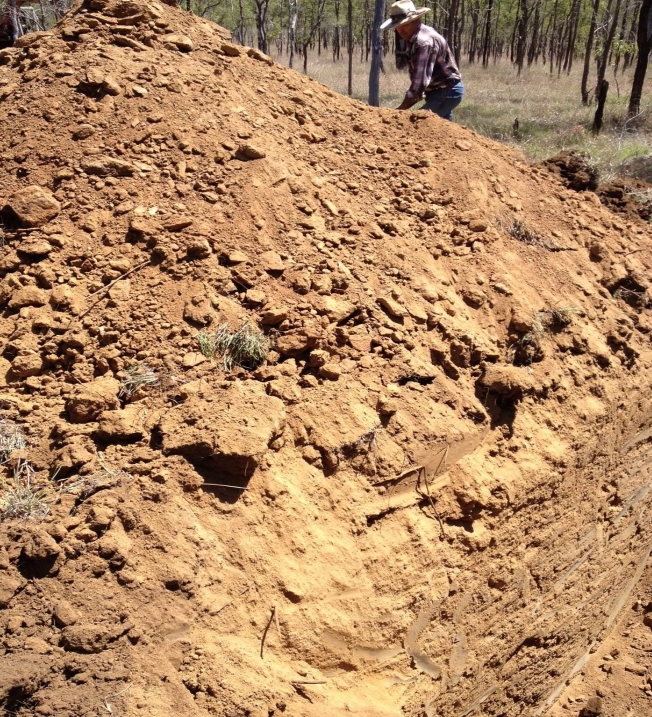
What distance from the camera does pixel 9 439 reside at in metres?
2.41

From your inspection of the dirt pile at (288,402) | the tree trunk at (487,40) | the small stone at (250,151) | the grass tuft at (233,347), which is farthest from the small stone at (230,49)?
the tree trunk at (487,40)

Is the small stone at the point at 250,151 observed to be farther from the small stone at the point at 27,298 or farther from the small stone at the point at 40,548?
the small stone at the point at 40,548

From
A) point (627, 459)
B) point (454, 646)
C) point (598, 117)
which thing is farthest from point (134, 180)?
point (598, 117)

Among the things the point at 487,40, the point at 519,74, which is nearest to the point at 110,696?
the point at 519,74

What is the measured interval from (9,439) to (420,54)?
4.20 metres

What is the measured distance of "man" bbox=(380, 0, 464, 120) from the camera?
5.00m

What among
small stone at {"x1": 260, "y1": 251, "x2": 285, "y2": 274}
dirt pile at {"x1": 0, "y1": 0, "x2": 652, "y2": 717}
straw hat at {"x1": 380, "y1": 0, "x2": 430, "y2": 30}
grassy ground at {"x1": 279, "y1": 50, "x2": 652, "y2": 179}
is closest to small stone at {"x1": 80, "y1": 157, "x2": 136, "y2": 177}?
dirt pile at {"x1": 0, "y1": 0, "x2": 652, "y2": 717}

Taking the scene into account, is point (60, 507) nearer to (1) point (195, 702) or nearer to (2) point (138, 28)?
(1) point (195, 702)

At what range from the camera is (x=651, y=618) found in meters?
4.03

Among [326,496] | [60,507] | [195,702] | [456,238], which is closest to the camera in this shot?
[195,702]

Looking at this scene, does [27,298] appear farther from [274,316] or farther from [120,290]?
[274,316]

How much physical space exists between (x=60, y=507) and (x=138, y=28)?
2.91 meters

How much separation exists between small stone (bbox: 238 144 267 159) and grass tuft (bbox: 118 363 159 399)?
137cm

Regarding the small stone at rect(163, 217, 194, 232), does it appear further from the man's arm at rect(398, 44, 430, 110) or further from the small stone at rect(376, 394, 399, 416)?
the man's arm at rect(398, 44, 430, 110)
